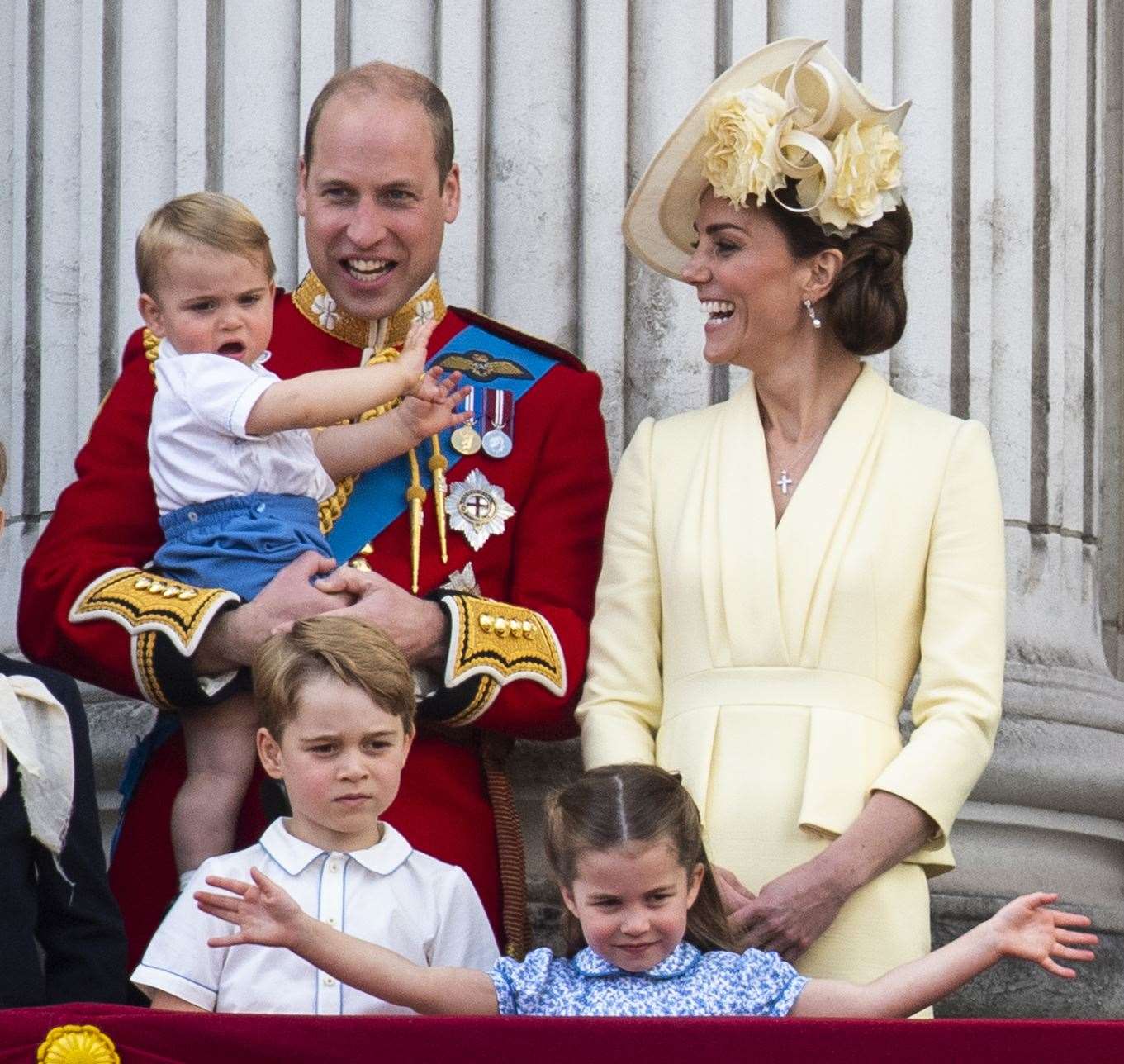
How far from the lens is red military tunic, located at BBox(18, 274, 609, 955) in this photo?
13.9ft

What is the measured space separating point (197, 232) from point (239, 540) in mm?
473

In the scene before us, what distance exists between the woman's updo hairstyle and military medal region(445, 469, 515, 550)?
1.94 feet

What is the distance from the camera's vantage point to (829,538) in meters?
4.23

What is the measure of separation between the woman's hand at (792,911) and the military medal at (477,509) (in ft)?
2.74

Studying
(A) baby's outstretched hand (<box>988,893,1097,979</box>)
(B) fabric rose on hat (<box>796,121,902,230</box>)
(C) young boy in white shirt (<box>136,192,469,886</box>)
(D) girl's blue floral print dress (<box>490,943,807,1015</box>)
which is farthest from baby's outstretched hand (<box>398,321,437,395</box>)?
(A) baby's outstretched hand (<box>988,893,1097,979</box>)

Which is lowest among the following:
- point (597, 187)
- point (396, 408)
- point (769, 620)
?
point (769, 620)

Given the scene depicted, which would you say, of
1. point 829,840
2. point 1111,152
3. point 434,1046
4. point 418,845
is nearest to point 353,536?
point 418,845

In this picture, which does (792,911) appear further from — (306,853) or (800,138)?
(800,138)

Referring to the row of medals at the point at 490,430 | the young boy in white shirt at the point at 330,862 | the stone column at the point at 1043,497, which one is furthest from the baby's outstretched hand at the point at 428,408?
the stone column at the point at 1043,497

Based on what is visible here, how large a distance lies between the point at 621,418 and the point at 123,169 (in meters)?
1.05

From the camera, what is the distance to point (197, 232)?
4.31 metres

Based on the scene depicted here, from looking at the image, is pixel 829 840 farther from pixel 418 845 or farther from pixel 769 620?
pixel 418 845

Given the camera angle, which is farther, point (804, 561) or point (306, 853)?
point (804, 561)

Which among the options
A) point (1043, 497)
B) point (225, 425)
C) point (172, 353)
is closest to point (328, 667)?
point (225, 425)
